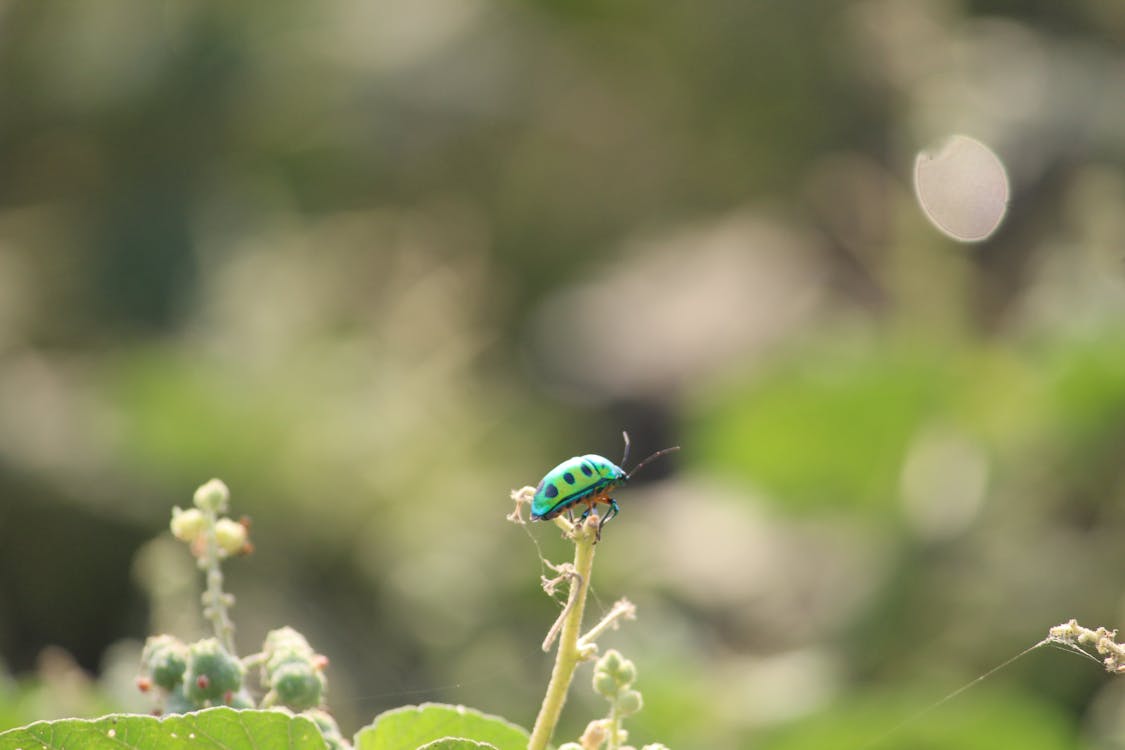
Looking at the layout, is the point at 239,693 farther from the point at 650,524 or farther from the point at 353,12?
the point at 353,12

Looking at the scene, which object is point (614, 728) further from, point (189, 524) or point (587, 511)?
point (189, 524)

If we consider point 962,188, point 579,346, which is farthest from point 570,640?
→ point 579,346

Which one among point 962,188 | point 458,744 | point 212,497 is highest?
point 962,188

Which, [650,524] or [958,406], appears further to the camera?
[650,524]

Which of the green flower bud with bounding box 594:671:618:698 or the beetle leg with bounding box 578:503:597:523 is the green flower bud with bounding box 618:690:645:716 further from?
the beetle leg with bounding box 578:503:597:523

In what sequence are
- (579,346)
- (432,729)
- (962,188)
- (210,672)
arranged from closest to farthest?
(210,672) → (432,729) → (962,188) → (579,346)

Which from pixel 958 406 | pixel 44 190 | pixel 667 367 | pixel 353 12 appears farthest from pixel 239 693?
pixel 353 12
